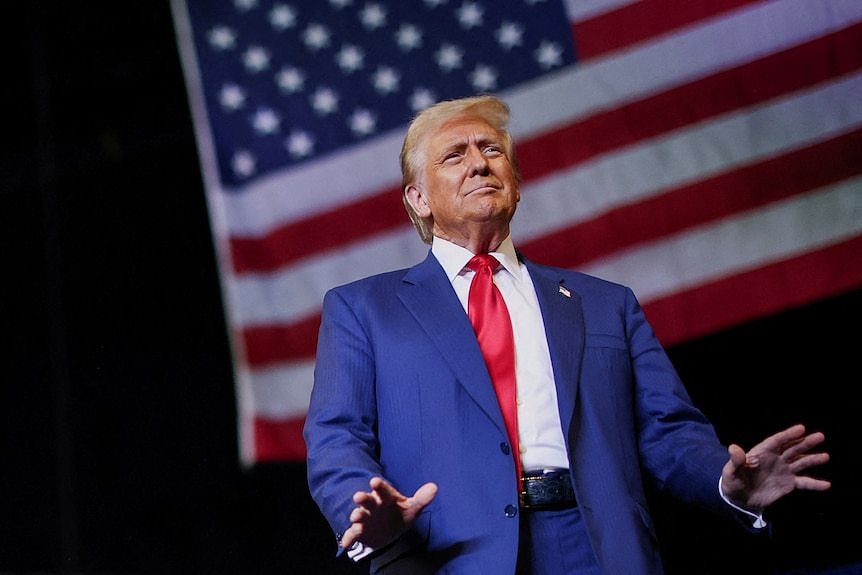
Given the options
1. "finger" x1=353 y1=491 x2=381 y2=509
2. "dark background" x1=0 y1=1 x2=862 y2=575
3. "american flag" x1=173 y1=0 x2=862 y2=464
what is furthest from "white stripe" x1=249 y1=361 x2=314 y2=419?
"finger" x1=353 y1=491 x2=381 y2=509

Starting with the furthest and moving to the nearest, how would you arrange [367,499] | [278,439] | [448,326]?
[278,439], [448,326], [367,499]

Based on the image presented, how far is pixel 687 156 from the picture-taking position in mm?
2604

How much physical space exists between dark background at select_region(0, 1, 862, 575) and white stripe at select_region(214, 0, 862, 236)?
399 mm

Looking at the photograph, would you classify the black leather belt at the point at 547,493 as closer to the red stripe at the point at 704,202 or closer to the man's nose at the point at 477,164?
the man's nose at the point at 477,164

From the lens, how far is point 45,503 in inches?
129

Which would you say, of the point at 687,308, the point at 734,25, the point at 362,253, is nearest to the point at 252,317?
the point at 362,253

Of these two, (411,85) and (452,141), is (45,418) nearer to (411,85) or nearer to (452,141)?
(411,85)

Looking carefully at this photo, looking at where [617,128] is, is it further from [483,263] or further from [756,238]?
[483,263]

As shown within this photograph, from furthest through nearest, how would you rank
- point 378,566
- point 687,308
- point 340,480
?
1. point 687,308
2. point 378,566
3. point 340,480

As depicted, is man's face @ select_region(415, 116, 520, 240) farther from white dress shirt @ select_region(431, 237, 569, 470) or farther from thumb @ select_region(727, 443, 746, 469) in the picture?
thumb @ select_region(727, 443, 746, 469)

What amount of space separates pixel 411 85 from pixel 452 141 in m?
0.80

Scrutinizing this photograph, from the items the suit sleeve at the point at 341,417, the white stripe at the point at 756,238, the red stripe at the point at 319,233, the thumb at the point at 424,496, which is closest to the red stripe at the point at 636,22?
the white stripe at the point at 756,238

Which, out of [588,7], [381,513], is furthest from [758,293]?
[381,513]

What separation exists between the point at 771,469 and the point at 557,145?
1.25 metres
